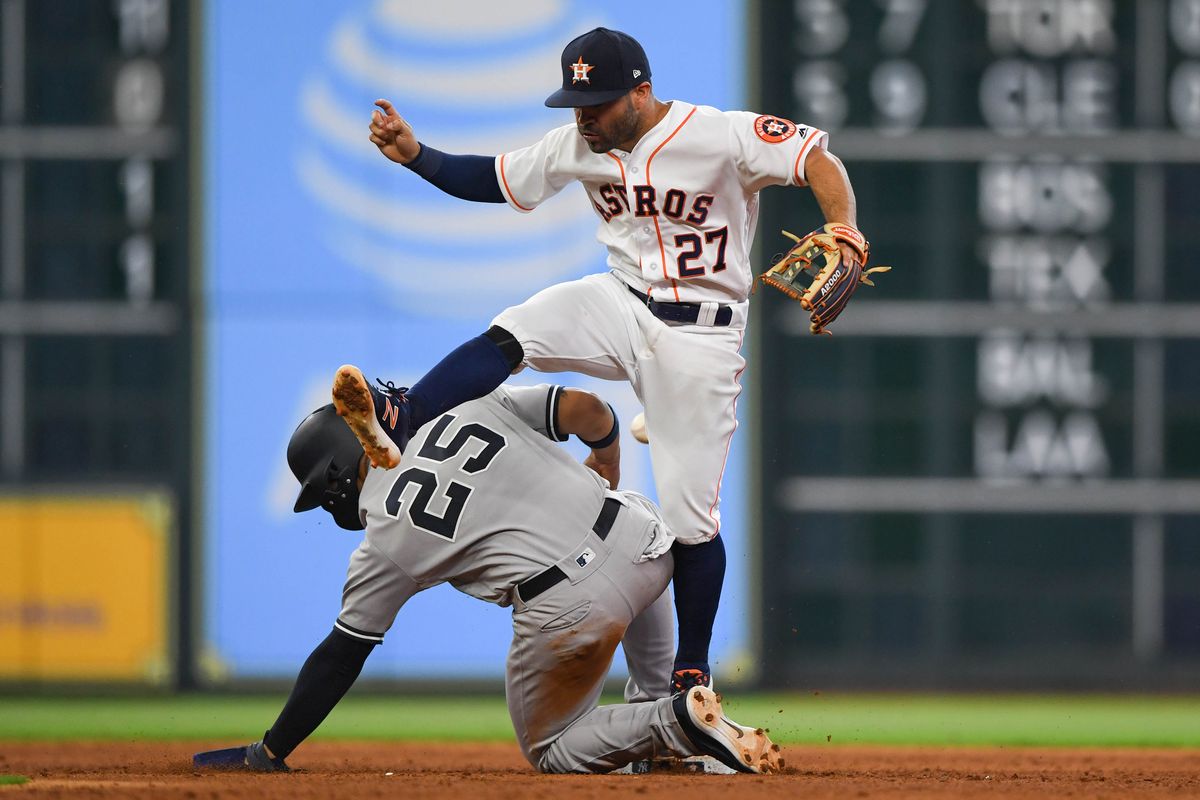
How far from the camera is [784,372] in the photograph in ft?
25.5

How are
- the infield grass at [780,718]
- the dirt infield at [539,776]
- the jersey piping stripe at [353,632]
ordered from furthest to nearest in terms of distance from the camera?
the infield grass at [780,718]
the jersey piping stripe at [353,632]
the dirt infield at [539,776]

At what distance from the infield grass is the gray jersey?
2.44 meters

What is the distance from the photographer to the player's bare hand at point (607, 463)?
14.1 ft

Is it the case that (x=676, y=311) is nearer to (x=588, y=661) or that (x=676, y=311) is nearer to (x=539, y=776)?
(x=588, y=661)

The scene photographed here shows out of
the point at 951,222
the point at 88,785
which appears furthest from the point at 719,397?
the point at 951,222

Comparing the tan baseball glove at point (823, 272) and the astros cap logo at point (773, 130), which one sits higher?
the astros cap logo at point (773, 130)

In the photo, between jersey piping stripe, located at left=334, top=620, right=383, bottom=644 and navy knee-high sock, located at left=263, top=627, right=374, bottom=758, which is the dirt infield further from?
jersey piping stripe, located at left=334, top=620, right=383, bottom=644

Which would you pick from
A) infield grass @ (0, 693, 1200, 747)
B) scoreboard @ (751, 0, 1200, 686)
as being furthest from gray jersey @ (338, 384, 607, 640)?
scoreboard @ (751, 0, 1200, 686)

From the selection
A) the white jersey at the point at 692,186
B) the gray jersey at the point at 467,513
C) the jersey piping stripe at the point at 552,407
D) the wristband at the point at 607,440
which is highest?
the white jersey at the point at 692,186

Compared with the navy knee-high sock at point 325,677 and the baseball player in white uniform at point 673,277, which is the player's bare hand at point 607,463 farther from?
the navy knee-high sock at point 325,677

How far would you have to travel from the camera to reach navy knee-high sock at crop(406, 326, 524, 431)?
12.3ft

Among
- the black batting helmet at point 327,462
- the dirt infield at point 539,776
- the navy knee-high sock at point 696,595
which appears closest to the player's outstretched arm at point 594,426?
the navy knee-high sock at point 696,595

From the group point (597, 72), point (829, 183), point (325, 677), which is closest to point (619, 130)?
point (597, 72)

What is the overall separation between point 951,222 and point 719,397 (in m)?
3.81
